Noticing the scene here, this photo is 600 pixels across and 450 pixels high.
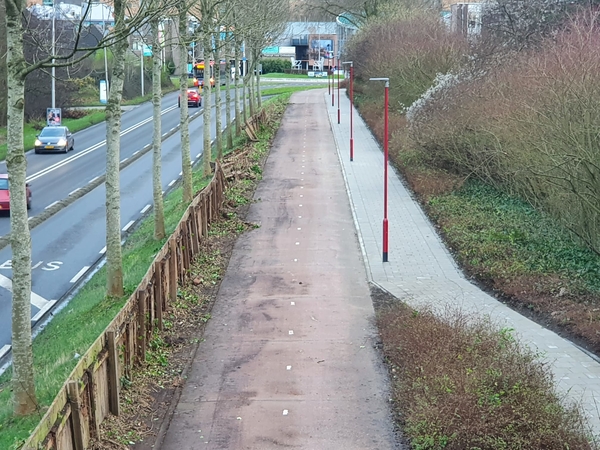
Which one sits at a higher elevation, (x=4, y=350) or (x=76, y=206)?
(x=76, y=206)

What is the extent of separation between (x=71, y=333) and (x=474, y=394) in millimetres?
7955

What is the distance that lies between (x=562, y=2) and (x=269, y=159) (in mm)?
13421

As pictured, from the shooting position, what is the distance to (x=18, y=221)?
9984mm

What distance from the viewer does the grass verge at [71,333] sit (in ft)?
33.5

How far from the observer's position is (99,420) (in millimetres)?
9812

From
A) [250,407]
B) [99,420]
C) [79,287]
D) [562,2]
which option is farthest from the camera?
[562,2]

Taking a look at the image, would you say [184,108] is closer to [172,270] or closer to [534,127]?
[172,270]

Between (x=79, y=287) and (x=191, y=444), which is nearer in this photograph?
(x=191, y=444)

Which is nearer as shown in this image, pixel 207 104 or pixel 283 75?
pixel 207 104

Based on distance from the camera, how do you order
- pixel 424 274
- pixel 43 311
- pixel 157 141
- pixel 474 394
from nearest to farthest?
pixel 474 394
pixel 43 311
pixel 424 274
pixel 157 141

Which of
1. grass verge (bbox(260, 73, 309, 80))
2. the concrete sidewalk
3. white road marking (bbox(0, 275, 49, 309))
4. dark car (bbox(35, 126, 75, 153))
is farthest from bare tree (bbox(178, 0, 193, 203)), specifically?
grass verge (bbox(260, 73, 309, 80))

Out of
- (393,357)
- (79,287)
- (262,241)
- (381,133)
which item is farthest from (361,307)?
(381,133)

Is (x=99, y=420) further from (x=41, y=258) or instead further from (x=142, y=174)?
(x=142, y=174)

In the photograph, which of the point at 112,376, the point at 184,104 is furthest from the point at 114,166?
the point at 184,104
